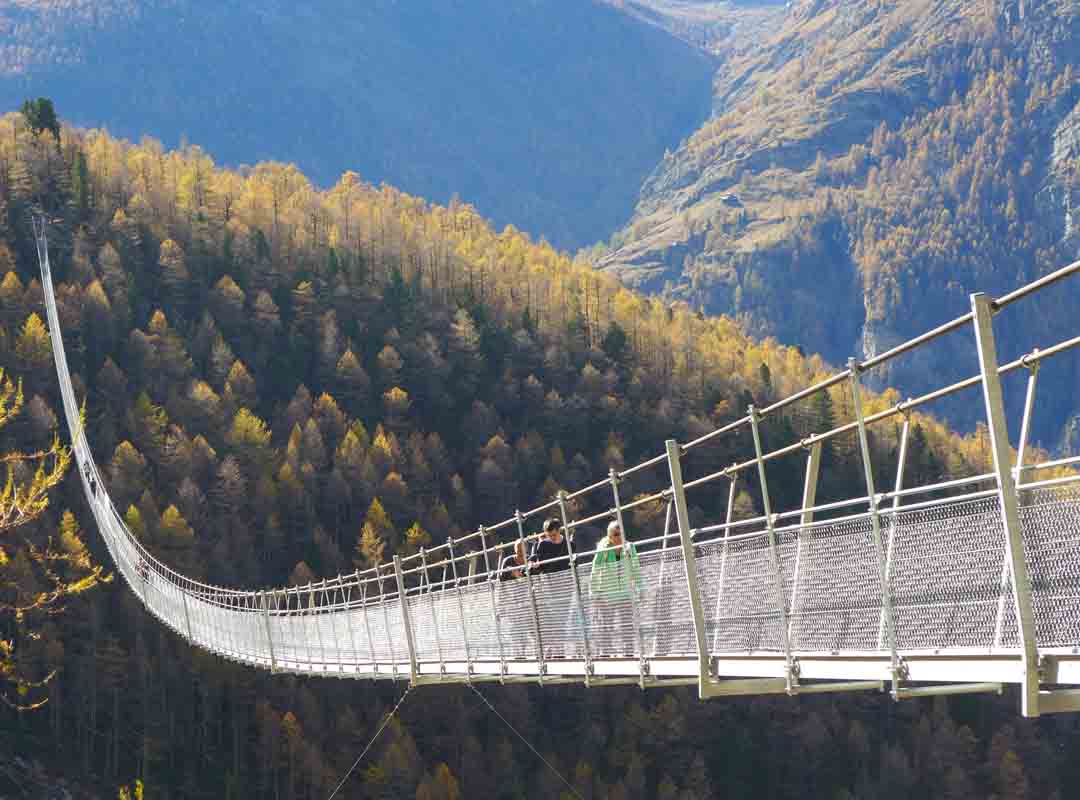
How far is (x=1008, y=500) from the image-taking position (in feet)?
21.3

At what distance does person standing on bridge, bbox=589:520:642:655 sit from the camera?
11.8 metres

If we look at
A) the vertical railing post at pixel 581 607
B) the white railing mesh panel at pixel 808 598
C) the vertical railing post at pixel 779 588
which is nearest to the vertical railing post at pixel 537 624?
the white railing mesh panel at pixel 808 598

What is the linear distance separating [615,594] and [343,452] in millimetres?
92252

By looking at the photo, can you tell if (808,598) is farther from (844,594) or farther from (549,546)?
(549,546)

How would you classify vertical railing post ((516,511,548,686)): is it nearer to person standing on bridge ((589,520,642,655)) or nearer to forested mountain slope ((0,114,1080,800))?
person standing on bridge ((589,520,642,655))

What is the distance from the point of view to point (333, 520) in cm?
10088

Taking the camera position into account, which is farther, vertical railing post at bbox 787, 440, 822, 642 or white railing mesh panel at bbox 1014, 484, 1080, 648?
vertical railing post at bbox 787, 440, 822, 642

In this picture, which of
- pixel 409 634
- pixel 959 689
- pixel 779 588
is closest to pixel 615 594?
pixel 779 588

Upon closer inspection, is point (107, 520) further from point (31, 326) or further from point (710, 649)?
point (31, 326)

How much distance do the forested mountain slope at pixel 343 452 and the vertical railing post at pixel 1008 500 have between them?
56586 mm

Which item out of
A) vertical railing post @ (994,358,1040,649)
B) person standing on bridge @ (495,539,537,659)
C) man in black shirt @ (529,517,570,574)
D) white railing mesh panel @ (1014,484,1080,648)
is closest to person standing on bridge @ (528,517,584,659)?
man in black shirt @ (529,517,570,574)

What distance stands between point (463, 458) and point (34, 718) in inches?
1633

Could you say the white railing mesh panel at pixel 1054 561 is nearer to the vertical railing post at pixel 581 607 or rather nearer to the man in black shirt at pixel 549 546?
the vertical railing post at pixel 581 607

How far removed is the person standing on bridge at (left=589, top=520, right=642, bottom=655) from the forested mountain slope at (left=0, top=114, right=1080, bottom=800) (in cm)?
5041
